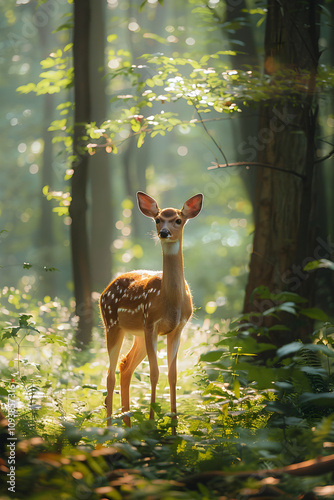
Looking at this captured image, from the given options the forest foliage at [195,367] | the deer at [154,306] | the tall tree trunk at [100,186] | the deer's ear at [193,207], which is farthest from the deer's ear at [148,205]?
the tall tree trunk at [100,186]

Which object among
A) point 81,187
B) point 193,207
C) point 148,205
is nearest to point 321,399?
point 193,207

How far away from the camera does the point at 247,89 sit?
5078mm

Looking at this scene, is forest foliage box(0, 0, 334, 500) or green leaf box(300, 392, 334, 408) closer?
forest foliage box(0, 0, 334, 500)

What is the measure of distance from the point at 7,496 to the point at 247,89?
4.03 meters

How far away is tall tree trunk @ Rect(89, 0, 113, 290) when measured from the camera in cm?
942

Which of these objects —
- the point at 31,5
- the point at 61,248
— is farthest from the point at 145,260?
the point at 31,5

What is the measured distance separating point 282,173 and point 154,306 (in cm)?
262

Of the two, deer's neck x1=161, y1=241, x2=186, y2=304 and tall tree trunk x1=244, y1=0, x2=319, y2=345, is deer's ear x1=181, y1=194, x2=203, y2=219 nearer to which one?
deer's neck x1=161, y1=241, x2=186, y2=304

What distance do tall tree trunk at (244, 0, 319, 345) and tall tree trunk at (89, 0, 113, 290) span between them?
406 cm

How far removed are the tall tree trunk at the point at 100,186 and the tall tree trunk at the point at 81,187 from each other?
5.46 feet

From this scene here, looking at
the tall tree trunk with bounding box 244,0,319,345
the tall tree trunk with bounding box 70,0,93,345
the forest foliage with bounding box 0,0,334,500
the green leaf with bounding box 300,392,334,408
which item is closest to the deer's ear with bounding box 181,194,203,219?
the forest foliage with bounding box 0,0,334,500

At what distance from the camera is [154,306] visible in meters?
3.98

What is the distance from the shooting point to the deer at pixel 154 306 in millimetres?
3932

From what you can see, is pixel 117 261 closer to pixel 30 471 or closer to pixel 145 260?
pixel 145 260
